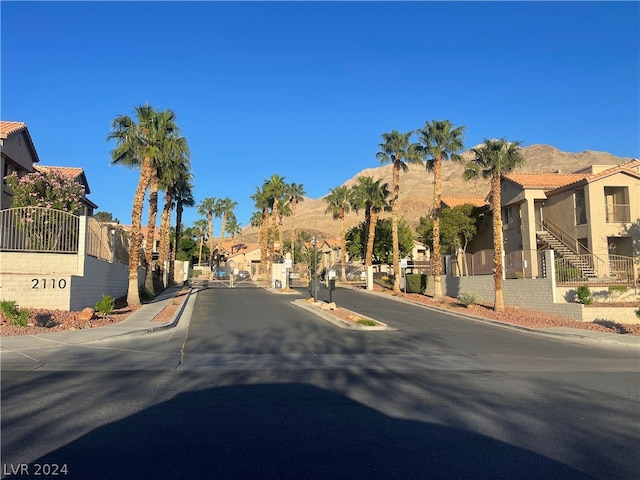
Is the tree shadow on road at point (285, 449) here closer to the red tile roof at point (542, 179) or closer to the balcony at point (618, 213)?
the balcony at point (618, 213)

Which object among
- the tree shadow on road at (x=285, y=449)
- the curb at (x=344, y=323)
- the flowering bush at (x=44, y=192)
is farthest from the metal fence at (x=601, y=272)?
the flowering bush at (x=44, y=192)

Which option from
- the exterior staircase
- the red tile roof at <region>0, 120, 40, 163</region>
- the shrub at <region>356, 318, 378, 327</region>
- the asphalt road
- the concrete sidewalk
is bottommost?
the asphalt road

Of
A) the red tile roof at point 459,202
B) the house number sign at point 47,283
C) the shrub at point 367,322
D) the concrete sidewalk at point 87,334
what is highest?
the red tile roof at point 459,202

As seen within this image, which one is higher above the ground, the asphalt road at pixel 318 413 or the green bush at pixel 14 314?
the green bush at pixel 14 314

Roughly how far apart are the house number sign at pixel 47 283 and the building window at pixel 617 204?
92.2ft

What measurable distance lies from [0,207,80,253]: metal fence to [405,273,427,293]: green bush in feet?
87.0

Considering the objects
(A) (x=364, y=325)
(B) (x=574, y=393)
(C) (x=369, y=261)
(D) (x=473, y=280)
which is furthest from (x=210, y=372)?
(C) (x=369, y=261)

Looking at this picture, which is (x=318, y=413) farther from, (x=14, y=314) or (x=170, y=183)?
(x=170, y=183)

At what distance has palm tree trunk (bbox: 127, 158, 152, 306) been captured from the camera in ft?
84.3

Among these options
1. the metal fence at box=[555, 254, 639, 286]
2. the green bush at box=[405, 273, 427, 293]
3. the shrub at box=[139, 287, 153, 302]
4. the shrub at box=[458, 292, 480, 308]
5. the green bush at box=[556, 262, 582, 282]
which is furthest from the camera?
the green bush at box=[405, 273, 427, 293]

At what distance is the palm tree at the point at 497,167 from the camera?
25.9 meters

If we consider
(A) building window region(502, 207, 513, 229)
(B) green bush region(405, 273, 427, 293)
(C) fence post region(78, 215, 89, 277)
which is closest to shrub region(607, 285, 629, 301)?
(A) building window region(502, 207, 513, 229)

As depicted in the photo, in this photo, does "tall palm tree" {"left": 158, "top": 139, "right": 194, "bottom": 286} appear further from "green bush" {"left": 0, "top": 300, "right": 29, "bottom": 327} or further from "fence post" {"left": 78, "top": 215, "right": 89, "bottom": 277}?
"green bush" {"left": 0, "top": 300, "right": 29, "bottom": 327}

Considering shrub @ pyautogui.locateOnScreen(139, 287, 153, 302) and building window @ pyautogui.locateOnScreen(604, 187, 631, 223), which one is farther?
building window @ pyautogui.locateOnScreen(604, 187, 631, 223)
